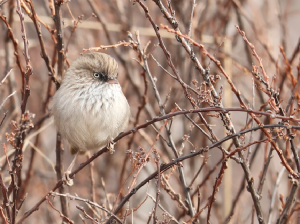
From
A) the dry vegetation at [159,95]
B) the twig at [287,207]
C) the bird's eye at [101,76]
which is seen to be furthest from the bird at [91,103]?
the twig at [287,207]

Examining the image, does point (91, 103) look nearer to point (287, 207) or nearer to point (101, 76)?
point (101, 76)

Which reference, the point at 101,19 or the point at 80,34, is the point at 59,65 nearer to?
the point at 101,19

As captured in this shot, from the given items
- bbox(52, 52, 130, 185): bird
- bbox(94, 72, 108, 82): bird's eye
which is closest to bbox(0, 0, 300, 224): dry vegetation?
bbox(52, 52, 130, 185): bird

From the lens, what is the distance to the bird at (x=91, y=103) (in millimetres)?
→ 3770

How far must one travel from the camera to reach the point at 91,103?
12.3 ft

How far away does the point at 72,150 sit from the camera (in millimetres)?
4699

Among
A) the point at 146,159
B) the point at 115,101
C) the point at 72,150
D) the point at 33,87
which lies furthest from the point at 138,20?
the point at 146,159

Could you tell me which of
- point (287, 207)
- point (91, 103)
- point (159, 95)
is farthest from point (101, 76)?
point (287, 207)

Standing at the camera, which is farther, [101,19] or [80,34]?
[80,34]

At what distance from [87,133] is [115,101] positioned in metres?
0.39

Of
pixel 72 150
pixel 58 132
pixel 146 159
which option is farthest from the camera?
pixel 72 150

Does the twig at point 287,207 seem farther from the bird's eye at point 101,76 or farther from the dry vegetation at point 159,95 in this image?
the bird's eye at point 101,76

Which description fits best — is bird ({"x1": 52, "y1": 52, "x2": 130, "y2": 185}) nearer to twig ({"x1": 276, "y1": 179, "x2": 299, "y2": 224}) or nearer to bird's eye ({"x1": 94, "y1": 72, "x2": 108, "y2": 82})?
bird's eye ({"x1": 94, "y1": 72, "x2": 108, "y2": 82})

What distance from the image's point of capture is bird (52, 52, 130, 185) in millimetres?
3770
